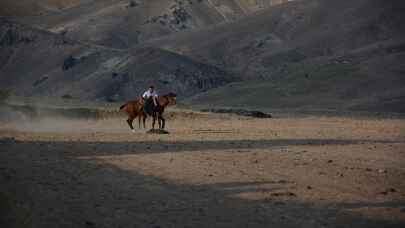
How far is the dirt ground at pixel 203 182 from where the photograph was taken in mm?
12844

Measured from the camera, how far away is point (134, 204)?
14.2m

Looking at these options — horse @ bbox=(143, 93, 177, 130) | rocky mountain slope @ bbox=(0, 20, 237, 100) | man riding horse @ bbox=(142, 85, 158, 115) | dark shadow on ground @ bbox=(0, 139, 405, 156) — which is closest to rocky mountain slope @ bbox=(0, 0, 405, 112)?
rocky mountain slope @ bbox=(0, 20, 237, 100)

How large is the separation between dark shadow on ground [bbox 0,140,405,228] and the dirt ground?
0.02 metres

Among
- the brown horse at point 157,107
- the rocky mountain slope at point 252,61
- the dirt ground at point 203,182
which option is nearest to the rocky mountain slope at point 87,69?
the rocky mountain slope at point 252,61

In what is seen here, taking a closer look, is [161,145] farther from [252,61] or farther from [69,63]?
[252,61]

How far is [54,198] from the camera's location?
1479 centimetres

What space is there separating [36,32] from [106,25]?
67059mm

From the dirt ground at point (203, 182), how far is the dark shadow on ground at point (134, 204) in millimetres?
16

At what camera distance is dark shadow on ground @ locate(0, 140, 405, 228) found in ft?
40.8

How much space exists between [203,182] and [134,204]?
10.4ft

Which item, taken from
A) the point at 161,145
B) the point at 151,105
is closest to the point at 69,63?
the point at 151,105

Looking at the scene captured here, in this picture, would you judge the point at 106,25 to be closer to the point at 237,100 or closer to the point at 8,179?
the point at 237,100

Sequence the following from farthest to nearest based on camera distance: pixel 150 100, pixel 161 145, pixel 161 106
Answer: pixel 161 106 < pixel 150 100 < pixel 161 145

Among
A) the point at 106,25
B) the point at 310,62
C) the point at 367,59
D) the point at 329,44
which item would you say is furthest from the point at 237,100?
the point at 106,25
